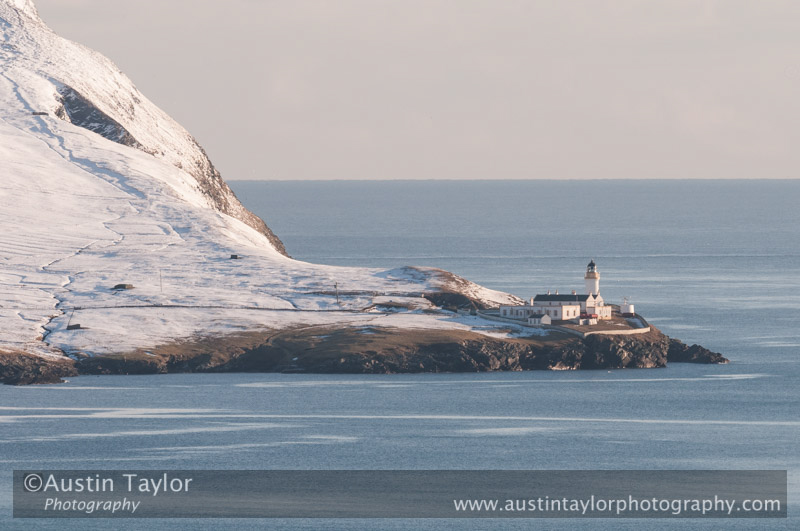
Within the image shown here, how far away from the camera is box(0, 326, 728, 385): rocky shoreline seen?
188 meters

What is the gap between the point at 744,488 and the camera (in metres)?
128

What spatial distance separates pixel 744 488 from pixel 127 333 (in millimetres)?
89504

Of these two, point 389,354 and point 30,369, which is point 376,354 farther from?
point 30,369

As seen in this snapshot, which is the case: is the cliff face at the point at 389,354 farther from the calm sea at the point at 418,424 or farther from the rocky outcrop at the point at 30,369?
the calm sea at the point at 418,424

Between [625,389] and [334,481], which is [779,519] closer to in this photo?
[334,481]

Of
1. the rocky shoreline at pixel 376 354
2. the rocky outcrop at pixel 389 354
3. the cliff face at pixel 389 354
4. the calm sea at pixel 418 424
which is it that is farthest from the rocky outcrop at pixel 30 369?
the calm sea at pixel 418 424

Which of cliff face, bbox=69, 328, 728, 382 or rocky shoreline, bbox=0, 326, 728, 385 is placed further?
cliff face, bbox=69, 328, 728, 382

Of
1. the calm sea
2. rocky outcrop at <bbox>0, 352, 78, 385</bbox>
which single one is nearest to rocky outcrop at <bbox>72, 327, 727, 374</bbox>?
rocky outcrop at <bbox>0, 352, 78, 385</bbox>

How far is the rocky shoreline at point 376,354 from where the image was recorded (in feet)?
617

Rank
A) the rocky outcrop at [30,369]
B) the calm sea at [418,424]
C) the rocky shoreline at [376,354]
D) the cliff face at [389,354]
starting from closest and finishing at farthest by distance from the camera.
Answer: the calm sea at [418,424]
the rocky outcrop at [30,369]
the rocky shoreline at [376,354]
the cliff face at [389,354]

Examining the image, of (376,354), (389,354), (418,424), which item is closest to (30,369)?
(376,354)

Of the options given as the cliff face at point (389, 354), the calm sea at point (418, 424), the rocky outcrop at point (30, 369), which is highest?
the cliff face at point (389, 354)

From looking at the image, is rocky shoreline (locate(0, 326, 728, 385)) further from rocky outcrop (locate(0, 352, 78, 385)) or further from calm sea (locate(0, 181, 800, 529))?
calm sea (locate(0, 181, 800, 529))

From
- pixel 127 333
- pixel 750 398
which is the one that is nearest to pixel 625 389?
pixel 750 398
